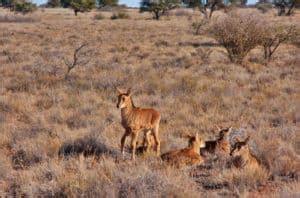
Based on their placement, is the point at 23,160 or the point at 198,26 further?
the point at 198,26

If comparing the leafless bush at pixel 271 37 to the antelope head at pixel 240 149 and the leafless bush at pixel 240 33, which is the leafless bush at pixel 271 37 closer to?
the leafless bush at pixel 240 33

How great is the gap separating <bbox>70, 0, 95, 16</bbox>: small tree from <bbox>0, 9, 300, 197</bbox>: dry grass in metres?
57.1

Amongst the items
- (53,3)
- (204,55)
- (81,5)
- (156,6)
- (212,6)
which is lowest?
(53,3)

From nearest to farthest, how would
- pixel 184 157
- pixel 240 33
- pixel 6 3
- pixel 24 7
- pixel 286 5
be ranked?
pixel 184 157 → pixel 240 33 → pixel 286 5 → pixel 24 7 → pixel 6 3

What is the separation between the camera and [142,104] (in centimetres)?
1473

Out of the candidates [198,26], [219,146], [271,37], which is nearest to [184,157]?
[219,146]

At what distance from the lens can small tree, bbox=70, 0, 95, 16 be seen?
270 ft

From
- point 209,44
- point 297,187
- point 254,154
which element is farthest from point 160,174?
point 209,44

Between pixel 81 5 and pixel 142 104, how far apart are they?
7086 cm

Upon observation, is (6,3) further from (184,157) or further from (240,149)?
(240,149)

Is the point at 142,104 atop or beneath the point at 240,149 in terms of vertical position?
beneath

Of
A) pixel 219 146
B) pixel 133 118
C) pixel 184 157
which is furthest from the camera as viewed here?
pixel 219 146

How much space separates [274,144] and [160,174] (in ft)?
9.47

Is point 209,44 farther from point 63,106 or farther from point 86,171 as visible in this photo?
point 86,171
